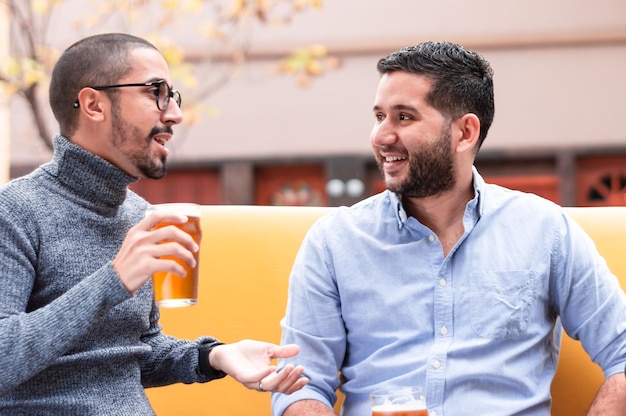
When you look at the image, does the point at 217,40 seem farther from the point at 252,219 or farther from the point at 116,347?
the point at 116,347

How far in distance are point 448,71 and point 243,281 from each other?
2.52ft

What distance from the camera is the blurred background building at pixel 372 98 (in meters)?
7.88

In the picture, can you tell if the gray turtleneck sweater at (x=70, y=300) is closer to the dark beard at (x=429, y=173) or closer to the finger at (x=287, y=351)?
the finger at (x=287, y=351)

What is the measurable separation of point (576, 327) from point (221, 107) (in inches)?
253

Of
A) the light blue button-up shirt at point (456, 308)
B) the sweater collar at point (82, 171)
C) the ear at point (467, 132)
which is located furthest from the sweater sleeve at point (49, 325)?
the ear at point (467, 132)

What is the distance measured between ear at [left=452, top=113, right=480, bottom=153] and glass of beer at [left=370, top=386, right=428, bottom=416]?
85cm

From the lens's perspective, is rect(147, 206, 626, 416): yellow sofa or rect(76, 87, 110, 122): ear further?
rect(147, 206, 626, 416): yellow sofa

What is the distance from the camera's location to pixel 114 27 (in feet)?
24.8

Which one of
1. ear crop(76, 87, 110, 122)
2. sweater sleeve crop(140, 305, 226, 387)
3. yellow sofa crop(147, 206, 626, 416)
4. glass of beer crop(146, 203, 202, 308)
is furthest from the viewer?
yellow sofa crop(147, 206, 626, 416)

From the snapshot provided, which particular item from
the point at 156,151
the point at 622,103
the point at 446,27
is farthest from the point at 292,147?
the point at 156,151

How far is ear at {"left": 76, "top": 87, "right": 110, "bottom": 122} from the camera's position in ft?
6.22

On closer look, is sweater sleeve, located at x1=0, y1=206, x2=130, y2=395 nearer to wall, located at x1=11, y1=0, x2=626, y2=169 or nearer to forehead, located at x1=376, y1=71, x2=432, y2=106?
forehead, located at x1=376, y1=71, x2=432, y2=106

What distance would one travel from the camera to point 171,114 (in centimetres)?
194

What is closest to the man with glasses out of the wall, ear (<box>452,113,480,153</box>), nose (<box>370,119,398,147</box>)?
nose (<box>370,119,398,147</box>)
